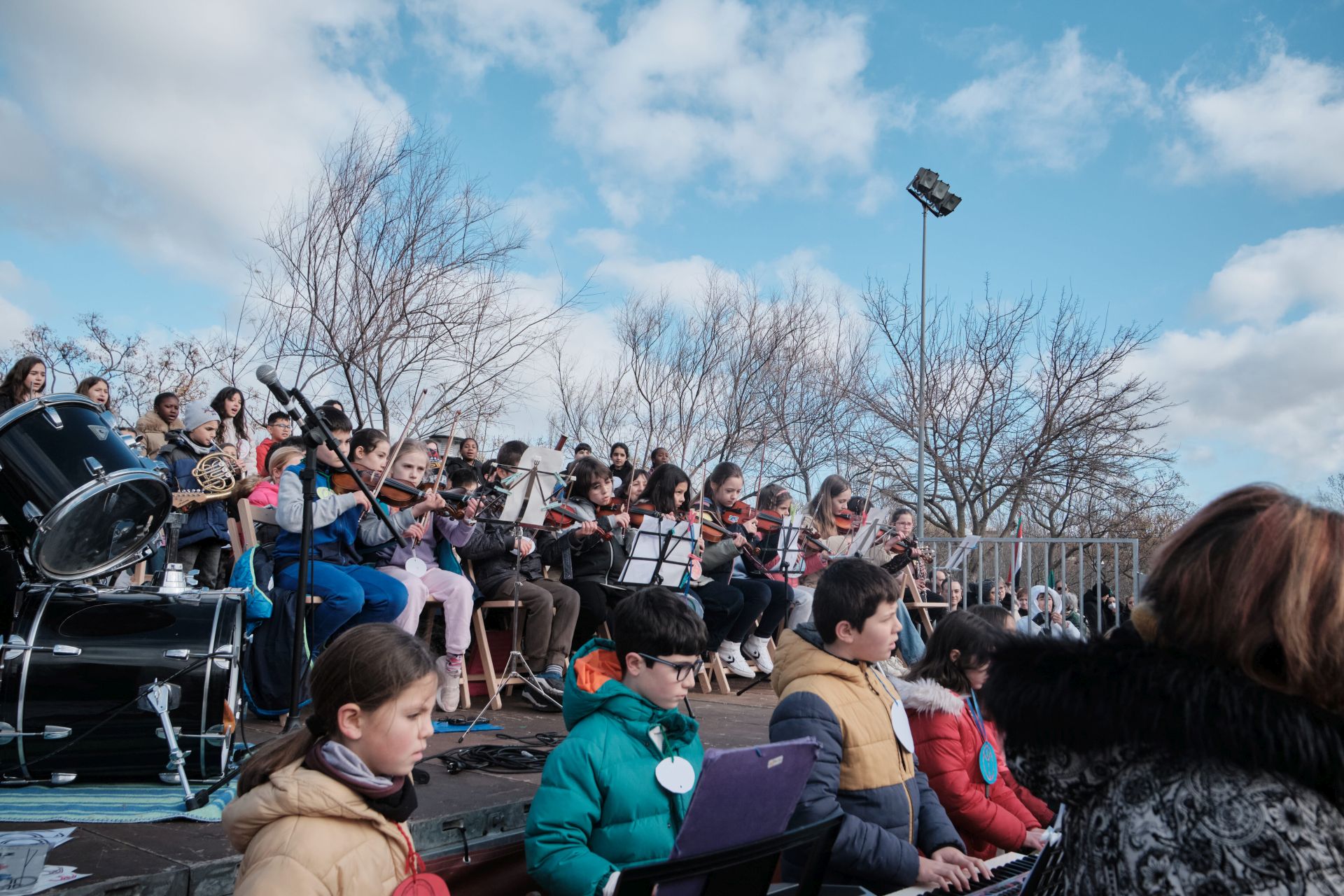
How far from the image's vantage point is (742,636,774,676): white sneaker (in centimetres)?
748

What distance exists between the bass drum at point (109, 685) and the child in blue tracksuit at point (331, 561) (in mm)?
977

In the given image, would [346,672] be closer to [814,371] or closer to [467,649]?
[467,649]

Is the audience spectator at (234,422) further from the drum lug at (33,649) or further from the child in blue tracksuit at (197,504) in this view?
the drum lug at (33,649)

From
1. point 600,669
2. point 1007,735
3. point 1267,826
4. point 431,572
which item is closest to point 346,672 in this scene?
point 600,669

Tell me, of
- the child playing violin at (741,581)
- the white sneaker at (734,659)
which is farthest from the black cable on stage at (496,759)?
the white sneaker at (734,659)

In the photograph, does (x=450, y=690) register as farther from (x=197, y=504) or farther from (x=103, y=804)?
(x=197, y=504)

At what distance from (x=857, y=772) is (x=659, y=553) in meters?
3.23

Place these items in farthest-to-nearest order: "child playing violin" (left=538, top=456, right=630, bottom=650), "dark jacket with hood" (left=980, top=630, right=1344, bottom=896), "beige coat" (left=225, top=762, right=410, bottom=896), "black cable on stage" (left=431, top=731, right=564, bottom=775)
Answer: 1. "child playing violin" (left=538, top=456, right=630, bottom=650)
2. "black cable on stage" (left=431, top=731, right=564, bottom=775)
3. "beige coat" (left=225, top=762, right=410, bottom=896)
4. "dark jacket with hood" (left=980, top=630, right=1344, bottom=896)

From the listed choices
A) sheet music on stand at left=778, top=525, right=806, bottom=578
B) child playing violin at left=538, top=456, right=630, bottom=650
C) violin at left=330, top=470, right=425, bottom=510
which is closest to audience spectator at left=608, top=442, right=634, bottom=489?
sheet music on stand at left=778, top=525, right=806, bottom=578

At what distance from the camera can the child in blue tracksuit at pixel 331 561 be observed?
459 cm

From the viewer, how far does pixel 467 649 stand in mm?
5969

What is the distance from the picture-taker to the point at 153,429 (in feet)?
24.6

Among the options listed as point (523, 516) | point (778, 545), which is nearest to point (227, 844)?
point (523, 516)

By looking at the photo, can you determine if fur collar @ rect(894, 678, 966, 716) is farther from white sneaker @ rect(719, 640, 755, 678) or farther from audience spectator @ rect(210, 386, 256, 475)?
audience spectator @ rect(210, 386, 256, 475)
